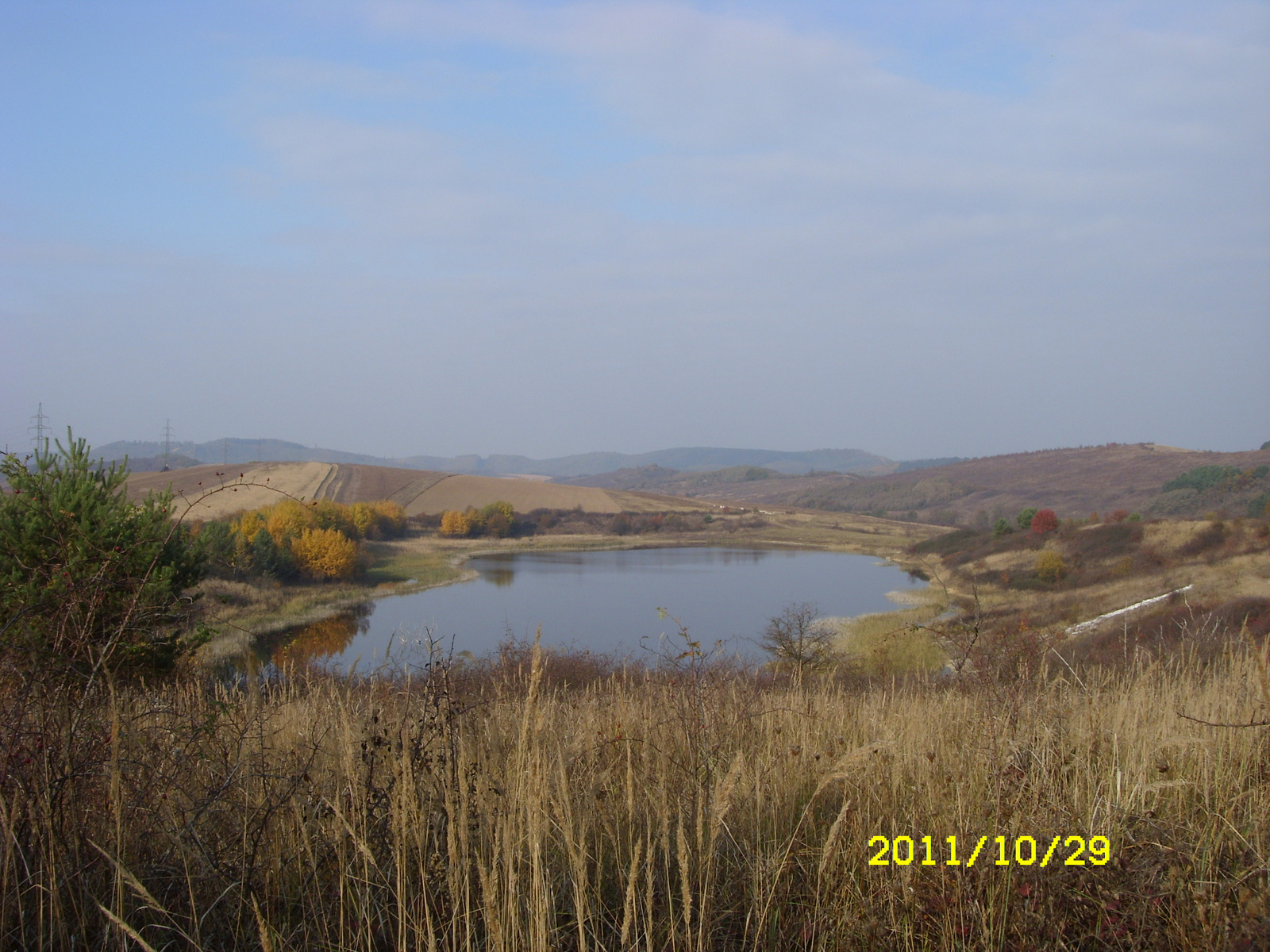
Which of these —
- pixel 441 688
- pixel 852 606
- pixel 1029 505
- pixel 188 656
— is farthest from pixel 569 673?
pixel 1029 505

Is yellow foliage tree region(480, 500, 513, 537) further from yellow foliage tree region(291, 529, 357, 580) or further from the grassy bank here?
yellow foliage tree region(291, 529, 357, 580)

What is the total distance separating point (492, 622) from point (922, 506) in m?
93.5

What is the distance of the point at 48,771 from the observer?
2.38 metres

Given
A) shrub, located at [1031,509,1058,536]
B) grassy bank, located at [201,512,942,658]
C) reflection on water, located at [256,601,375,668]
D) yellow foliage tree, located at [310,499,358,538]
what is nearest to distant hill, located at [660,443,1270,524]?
shrub, located at [1031,509,1058,536]

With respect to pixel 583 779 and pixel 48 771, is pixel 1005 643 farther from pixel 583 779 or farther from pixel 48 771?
pixel 48 771

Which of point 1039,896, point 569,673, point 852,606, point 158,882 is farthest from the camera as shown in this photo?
point 852,606

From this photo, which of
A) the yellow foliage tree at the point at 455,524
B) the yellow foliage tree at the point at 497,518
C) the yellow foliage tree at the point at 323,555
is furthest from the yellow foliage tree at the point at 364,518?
the yellow foliage tree at the point at 323,555

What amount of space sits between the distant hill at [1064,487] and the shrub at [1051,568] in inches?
747

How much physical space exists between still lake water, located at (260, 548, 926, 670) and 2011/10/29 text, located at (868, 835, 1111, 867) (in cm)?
1602

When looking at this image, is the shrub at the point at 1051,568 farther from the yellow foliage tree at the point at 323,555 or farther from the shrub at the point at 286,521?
the shrub at the point at 286,521

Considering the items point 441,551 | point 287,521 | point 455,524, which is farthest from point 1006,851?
point 455,524

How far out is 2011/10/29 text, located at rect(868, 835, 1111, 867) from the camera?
93.4 inches

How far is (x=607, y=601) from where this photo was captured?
40719mm

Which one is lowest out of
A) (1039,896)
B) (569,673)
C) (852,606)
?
(852,606)
